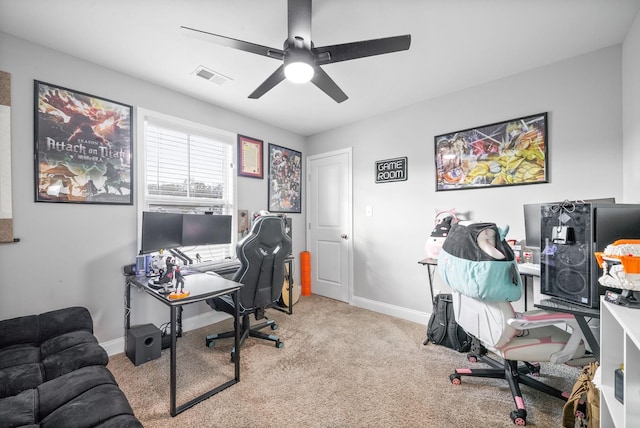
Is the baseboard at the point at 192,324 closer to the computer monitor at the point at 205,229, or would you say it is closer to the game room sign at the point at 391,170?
the computer monitor at the point at 205,229

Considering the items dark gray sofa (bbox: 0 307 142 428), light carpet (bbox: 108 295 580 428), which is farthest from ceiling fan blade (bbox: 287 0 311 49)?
light carpet (bbox: 108 295 580 428)

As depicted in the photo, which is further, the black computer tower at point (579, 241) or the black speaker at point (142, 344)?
the black speaker at point (142, 344)

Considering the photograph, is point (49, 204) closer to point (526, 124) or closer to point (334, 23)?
point (334, 23)

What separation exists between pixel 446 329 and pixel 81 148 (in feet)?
11.8

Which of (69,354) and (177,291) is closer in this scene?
(69,354)

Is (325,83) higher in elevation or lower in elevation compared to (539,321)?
higher

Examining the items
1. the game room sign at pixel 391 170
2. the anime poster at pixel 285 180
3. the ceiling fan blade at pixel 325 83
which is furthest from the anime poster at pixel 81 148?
the game room sign at pixel 391 170

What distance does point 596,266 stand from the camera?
1.33 m

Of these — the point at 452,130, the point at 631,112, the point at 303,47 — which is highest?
the point at 303,47

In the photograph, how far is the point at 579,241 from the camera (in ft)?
4.66

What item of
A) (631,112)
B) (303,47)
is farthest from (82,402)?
(631,112)

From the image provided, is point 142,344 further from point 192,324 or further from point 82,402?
point 82,402

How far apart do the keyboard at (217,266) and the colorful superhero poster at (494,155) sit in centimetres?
245

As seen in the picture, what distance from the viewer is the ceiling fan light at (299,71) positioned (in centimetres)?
165
